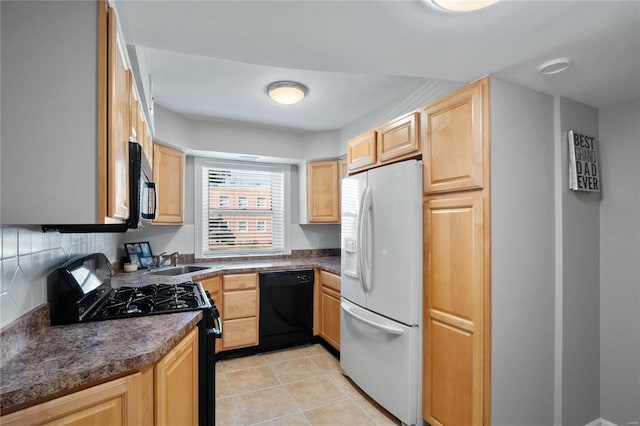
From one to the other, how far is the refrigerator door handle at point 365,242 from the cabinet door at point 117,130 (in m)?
1.51

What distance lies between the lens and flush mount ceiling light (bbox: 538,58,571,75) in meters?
1.60

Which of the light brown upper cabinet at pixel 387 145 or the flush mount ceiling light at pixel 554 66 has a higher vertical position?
the flush mount ceiling light at pixel 554 66

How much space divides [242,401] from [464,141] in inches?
94.4

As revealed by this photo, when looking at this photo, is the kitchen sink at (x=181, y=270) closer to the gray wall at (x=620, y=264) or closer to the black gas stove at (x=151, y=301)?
the black gas stove at (x=151, y=301)

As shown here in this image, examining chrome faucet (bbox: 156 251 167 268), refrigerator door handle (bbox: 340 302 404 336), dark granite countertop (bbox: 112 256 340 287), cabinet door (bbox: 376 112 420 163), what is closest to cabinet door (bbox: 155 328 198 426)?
dark granite countertop (bbox: 112 256 340 287)

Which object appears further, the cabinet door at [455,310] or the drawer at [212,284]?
the drawer at [212,284]

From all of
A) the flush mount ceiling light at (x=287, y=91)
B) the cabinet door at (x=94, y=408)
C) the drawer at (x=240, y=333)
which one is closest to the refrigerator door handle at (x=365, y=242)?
the flush mount ceiling light at (x=287, y=91)

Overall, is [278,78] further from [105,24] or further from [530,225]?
[530,225]

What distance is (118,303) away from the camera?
1734 mm

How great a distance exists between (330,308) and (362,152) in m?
1.62

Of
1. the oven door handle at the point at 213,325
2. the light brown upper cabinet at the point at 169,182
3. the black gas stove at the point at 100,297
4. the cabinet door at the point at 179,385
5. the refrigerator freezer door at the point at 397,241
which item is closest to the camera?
the cabinet door at the point at 179,385

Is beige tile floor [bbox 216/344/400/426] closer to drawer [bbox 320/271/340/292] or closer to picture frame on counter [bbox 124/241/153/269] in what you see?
drawer [bbox 320/271/340/292]

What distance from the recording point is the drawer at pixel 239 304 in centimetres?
319

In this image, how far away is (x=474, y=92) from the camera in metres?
1.78
